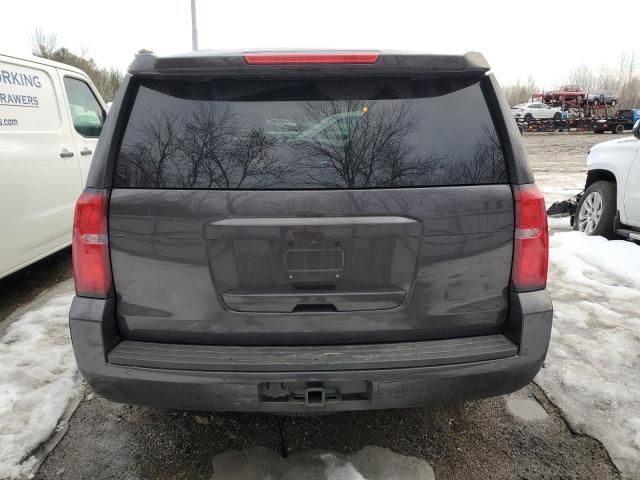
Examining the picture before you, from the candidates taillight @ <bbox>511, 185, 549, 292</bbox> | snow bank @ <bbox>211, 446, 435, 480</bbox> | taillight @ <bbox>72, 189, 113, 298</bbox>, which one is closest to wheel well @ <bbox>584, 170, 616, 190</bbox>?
taillight @ <bbox>511, 185, 549, 292</bbox>

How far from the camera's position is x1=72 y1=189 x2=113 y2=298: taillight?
190 cm

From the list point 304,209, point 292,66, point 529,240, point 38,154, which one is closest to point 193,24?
point 38,154

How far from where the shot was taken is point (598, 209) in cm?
615

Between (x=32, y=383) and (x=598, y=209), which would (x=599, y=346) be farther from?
(x=32, y=383)

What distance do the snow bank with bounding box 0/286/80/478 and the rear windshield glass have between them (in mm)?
1550

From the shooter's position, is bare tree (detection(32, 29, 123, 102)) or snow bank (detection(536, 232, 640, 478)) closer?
snow bank (detection(536, 232, 640, 478))

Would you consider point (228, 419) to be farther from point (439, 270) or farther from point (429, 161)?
point (429, 161)

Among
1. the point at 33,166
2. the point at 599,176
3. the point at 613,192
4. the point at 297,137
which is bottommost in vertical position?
the point at 613,192

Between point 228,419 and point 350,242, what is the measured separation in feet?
4.73

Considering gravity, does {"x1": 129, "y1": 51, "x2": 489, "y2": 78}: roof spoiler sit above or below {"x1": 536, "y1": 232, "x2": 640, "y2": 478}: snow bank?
above

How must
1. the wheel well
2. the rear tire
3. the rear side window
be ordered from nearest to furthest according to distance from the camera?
the rear side window
the rear tire
the wheel well

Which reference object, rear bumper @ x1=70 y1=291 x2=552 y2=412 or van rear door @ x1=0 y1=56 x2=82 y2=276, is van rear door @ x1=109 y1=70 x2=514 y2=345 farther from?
van rear door @ x1=0 y1=56 x2=82 y2=276

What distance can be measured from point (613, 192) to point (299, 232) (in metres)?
5.63

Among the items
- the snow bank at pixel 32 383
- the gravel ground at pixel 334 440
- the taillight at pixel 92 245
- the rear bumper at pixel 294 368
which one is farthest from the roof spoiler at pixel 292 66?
the snow bank at pixel 32 383
